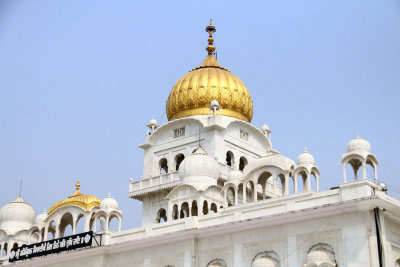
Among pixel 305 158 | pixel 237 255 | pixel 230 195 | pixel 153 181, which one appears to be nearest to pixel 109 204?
pixel 153 181

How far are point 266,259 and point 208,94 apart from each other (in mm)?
14836

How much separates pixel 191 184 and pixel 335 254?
9.80 meters

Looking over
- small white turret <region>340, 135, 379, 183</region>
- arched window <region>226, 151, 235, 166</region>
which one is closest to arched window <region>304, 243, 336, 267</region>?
small white turret <region>340, 135, 379, 183</region>

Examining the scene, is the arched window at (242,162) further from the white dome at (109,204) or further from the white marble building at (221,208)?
the white dome at (109,204)

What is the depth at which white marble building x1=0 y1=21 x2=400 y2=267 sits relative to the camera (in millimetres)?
25750

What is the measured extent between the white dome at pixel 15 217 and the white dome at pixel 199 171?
11.5 meters

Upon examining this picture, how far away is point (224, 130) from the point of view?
3888 cm

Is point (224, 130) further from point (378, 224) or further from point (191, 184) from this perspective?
point (378, 224)

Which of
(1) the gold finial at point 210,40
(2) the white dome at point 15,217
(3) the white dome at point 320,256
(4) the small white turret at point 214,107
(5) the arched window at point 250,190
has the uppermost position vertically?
(1) the gold finial at point 210,40

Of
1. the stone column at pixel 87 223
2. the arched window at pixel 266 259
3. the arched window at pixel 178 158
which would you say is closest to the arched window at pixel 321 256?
the arched window at pixel 266 259

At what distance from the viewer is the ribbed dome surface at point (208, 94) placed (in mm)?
40438

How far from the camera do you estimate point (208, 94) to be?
4038 centimetres

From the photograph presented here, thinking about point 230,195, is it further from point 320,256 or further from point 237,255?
point 320,256

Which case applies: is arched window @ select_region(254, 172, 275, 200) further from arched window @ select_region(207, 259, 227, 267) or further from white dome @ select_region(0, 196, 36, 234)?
white dome @ select_region(0, 196, 36, 234)
